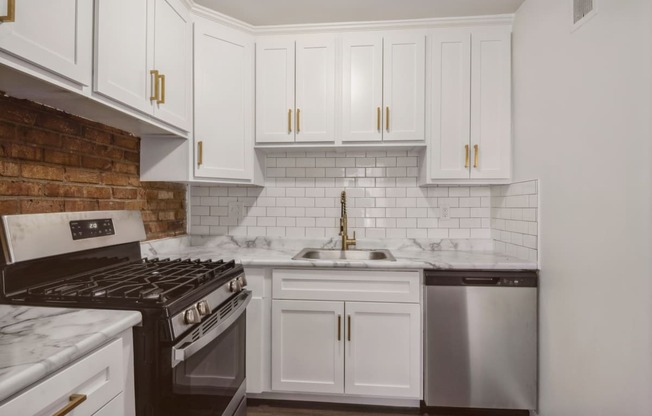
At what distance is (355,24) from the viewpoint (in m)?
2.32

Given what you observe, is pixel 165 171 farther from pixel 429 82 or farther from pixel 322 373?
pixel 429 82

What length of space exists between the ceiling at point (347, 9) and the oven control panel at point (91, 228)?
1.43 metres

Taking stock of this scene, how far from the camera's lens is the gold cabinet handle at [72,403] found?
30.9 inches

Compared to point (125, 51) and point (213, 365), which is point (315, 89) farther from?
point (213, 365)

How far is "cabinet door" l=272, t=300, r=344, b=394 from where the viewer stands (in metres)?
2.06

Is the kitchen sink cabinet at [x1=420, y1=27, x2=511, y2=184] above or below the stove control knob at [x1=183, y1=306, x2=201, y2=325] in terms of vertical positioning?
above

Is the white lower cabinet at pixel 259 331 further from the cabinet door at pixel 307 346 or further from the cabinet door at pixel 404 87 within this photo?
the cabinet door at pixel 404 87

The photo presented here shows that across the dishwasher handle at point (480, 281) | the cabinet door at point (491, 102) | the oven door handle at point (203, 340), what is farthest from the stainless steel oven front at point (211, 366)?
the cabinet door at point (491, 102)

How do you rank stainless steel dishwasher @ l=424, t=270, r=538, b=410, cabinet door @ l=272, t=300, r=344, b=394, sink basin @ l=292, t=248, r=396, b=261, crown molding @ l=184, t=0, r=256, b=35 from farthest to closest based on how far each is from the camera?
sink basin @ l=292, t=248, r=396, b=261, crown molding @ l=184, t=0, r=256, b=35, cabinet door @ l=272, t=300, r=344, b=394, stainless steel dishwasher @ l=424, t=270, r=538, b=410

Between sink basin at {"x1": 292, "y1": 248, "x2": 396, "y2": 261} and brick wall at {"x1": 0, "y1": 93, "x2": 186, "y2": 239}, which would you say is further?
sink basin at {"x1": 292, "y1": 248, "x2": 396, "y2": 261}

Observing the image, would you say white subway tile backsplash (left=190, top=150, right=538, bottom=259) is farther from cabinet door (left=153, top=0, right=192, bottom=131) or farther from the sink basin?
cabinet door (left=153, top=0, right=192, bottom=131)

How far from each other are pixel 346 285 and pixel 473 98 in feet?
4.72

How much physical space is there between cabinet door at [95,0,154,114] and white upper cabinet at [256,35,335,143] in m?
0.79

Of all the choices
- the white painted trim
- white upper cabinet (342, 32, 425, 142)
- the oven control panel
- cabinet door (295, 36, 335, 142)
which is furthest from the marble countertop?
white upper cabinet (342, 32, 425, 142)
